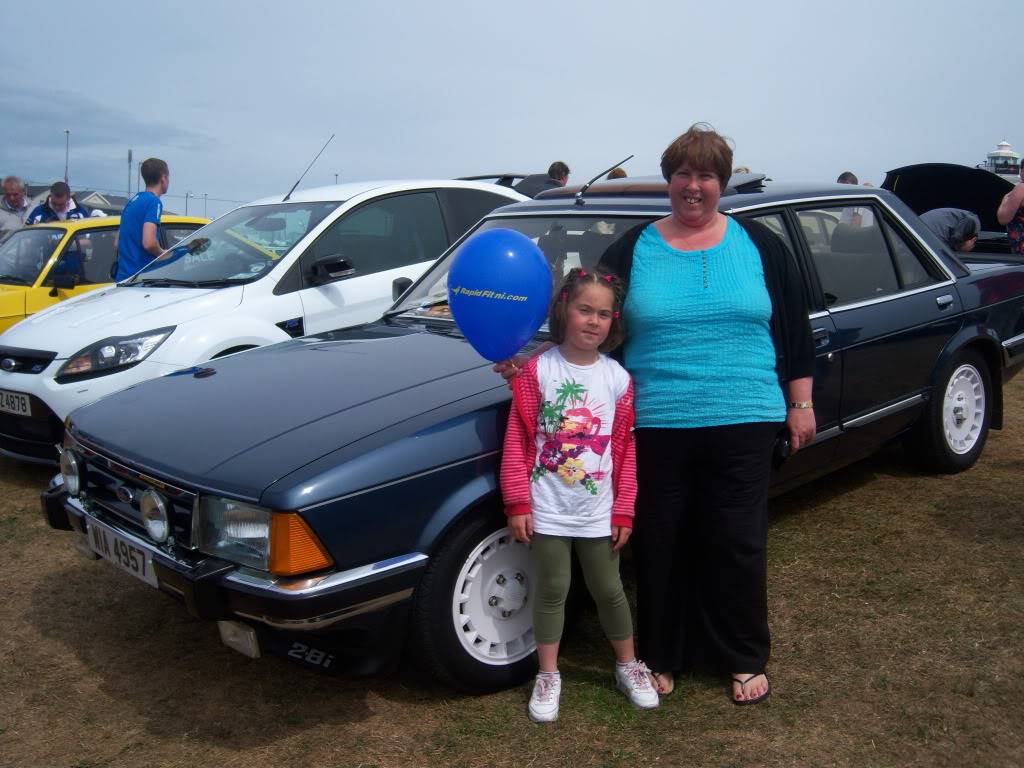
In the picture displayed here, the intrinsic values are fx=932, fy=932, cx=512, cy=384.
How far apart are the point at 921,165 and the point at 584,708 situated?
9.81 meters

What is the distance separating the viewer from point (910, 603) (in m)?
3.59

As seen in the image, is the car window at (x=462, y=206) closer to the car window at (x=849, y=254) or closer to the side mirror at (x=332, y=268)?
the side mirror at (x=332, y=268)

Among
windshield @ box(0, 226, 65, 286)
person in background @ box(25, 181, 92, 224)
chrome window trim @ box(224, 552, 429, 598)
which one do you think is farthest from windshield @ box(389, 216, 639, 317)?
person in background @ box(25, 181, 92, 224)

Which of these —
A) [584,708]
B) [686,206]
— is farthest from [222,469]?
[686,206]

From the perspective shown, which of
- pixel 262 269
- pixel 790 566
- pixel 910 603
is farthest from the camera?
pixel 262 269

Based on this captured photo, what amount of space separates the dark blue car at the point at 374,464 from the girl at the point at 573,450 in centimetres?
14

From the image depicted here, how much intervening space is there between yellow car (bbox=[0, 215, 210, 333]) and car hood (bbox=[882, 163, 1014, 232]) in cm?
836

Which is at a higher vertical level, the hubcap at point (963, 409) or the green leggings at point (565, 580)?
the hubcap at point (963, 409)

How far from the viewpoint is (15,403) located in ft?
17.0

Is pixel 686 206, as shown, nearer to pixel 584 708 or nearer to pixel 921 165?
pixel 584 708

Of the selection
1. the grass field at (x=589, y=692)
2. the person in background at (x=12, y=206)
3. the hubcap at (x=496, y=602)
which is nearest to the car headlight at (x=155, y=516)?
the grass field at (x=589, y=692)

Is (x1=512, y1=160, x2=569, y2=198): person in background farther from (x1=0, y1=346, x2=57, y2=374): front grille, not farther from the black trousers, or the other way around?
the black trousers

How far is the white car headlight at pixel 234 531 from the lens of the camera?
8.46 feet

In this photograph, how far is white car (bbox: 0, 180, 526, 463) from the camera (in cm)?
503
